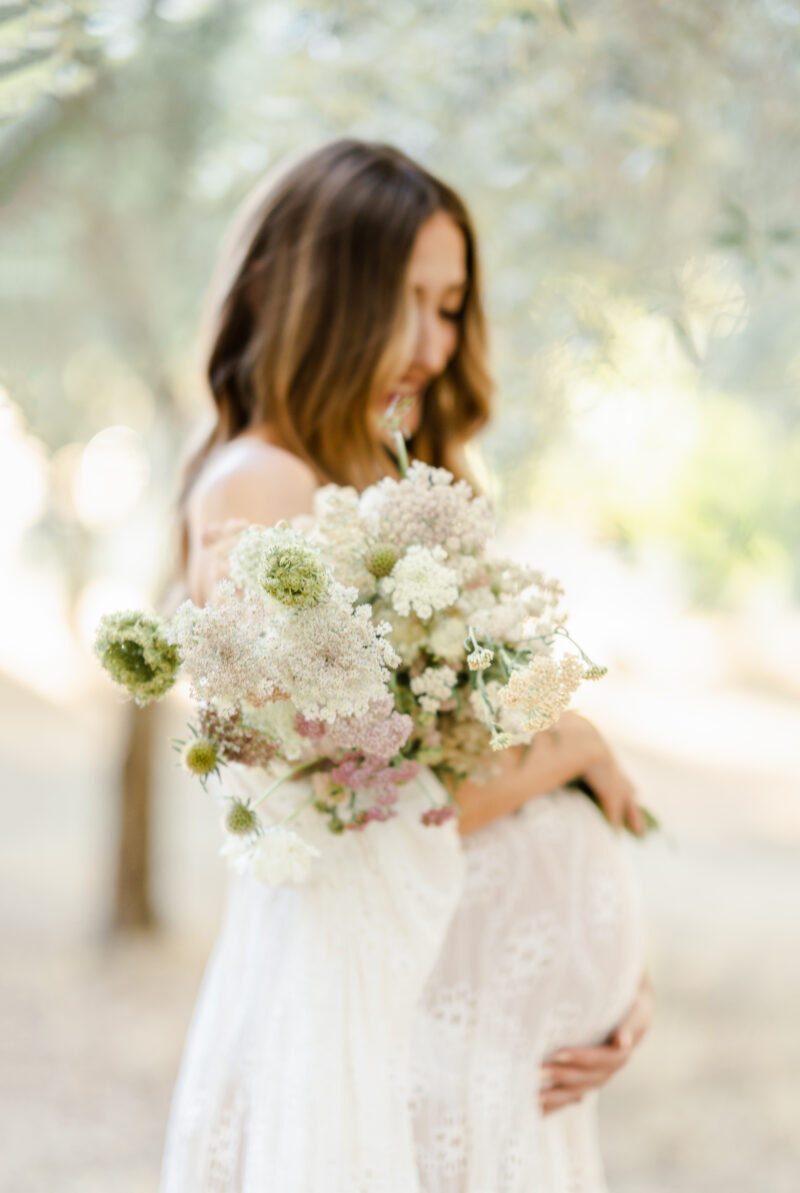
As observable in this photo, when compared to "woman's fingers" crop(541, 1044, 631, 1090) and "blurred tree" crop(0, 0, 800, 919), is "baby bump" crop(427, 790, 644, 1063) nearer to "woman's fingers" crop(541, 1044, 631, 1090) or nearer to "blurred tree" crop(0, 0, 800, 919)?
"woman's fingers" crop(541, 1044, 631, 1090)

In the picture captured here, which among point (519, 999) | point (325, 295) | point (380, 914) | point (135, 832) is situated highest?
point (325, 295)

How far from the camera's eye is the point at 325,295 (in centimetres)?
159

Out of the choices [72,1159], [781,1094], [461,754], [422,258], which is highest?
Result: [422,258]

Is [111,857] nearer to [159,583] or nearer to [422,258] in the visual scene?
[159,583]

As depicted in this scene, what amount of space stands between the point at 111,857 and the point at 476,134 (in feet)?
11.7

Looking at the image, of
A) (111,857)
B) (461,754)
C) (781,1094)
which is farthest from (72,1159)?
(461,754)

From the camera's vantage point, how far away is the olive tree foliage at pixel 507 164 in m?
2.38

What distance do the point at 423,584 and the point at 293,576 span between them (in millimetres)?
187

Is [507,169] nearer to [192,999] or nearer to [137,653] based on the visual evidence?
[137,653]

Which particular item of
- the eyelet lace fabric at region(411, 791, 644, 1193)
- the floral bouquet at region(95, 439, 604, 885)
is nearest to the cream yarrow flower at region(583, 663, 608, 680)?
the floral bouquet at region(95, 439, 604, 885)

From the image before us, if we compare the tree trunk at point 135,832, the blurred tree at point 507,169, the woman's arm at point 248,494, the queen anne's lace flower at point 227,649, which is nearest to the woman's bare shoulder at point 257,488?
the woman's arm at point 248,494

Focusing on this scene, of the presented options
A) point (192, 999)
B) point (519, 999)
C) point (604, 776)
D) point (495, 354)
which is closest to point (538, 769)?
point (604, 776)

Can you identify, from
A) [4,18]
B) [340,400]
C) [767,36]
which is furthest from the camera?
[767,36]

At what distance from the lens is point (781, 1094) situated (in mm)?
4086
